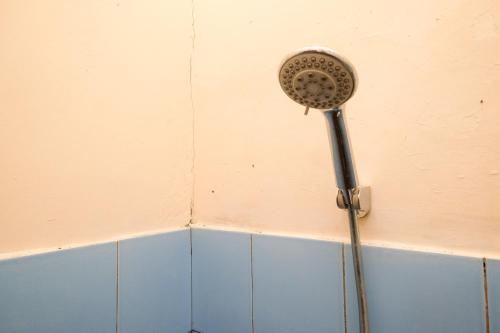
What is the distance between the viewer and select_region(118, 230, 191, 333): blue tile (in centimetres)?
64

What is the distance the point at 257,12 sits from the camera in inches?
27.8

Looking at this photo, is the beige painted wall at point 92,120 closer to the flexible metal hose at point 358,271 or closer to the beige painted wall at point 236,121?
the beige painted wall at point 236,121

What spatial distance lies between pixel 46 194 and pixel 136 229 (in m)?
0.18

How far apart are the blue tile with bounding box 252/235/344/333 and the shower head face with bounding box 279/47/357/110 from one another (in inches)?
11.2

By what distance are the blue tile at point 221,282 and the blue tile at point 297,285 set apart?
26 millimetres

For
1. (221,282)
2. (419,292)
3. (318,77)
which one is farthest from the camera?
(221,282)

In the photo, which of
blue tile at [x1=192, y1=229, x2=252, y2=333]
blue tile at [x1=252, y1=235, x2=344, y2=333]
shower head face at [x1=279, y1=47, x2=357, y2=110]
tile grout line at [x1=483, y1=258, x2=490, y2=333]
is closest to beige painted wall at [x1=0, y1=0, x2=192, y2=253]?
blue tile at [x1=192, y1=229, x2=252, y2=333]

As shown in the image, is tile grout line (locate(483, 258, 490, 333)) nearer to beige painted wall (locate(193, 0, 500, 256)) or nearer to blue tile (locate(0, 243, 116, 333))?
beige painted wall (locate(193, 0, 500, 256))

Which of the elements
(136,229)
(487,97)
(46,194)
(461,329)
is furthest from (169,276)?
(487,97)

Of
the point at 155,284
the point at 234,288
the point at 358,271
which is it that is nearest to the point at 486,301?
the point at 358,271

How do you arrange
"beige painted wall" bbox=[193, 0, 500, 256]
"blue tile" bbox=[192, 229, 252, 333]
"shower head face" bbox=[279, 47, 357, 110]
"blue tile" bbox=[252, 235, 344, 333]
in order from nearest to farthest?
"shower head face" bbox=[279, 47, 357, 110]
"beige painted wall" bbox=[193, 0, 500, 256]
"blue tile" bbox=[252, 235, 344, 333]
"blue tile" bbox=[192, 229, 252, 333]

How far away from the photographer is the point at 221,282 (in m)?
0.72

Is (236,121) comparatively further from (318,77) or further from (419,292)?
(419,292)

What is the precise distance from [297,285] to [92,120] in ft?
1.60
